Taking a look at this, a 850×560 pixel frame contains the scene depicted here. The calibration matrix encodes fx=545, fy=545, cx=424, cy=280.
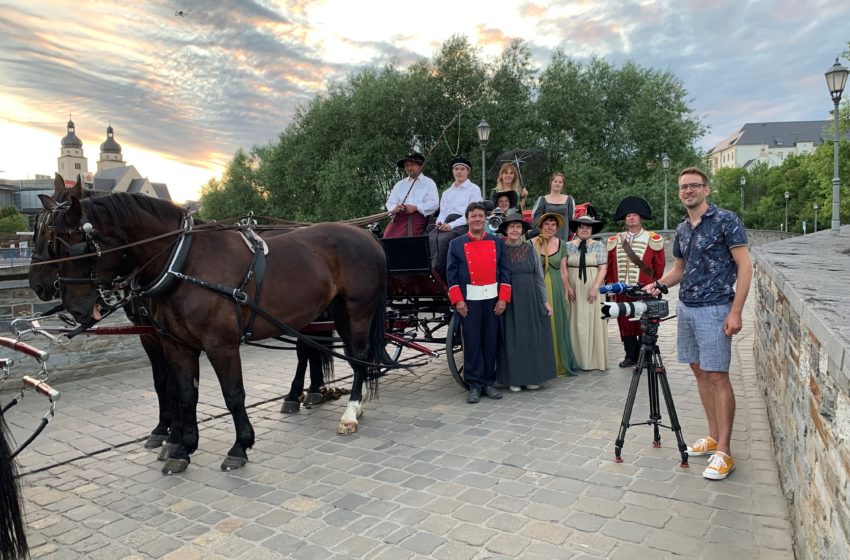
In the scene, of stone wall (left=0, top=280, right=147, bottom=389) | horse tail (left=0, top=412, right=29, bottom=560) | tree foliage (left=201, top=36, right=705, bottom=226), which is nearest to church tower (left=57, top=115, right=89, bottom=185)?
tree foliage (left=201, top=36, right=705, bottom=226)

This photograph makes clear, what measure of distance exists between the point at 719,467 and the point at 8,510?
404cm

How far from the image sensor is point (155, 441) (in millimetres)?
4699

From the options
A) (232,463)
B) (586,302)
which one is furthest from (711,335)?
(232,463)

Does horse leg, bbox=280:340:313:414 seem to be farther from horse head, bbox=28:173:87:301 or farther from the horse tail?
the horse tail

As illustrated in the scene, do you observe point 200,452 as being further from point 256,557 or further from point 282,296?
point 256,557

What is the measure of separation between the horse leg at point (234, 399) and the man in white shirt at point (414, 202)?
8.88 ft

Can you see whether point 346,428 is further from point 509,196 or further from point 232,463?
point 509,196

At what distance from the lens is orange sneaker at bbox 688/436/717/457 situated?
4035 mm

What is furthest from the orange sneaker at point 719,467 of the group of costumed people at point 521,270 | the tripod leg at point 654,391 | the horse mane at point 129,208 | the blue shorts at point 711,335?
the horse mane at point 129,208

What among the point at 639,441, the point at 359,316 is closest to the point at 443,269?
the point at 359,316

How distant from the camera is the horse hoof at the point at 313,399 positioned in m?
5.77

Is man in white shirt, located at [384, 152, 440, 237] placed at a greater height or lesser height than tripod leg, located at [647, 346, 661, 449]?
greater

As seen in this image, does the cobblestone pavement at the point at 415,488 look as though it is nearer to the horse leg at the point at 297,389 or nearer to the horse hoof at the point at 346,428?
the horse hoof at the point at 346,428

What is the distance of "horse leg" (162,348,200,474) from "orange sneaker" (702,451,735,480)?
372 cm
